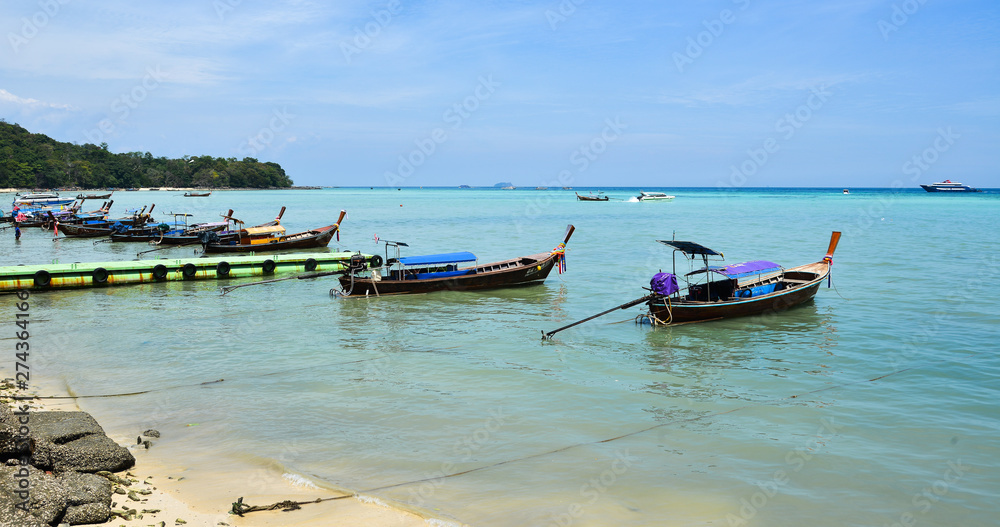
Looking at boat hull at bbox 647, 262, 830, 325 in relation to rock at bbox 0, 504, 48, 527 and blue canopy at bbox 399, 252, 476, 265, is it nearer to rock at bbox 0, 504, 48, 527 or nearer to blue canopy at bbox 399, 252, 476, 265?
blue canopy at bbox 399, 252, 476, 265

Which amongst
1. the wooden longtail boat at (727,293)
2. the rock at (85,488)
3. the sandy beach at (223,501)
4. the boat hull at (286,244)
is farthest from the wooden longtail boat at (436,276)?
the rock at (85,488)

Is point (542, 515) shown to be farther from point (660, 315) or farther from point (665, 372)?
point (660, 315)

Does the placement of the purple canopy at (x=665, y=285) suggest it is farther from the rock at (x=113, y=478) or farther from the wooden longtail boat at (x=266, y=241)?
the wooden longtail boat at (x=266, y=241)

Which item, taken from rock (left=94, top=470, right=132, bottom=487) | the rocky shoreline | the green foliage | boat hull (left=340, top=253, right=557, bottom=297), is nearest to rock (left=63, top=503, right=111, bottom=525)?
the rocky shoreline

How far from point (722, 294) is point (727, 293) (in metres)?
0.16

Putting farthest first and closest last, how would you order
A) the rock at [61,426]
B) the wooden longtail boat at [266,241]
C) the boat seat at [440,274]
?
the wooden longtail boat at [266,241], the boat seat at [440,274], the rock at [61,426]

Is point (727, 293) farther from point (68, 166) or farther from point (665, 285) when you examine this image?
point (68, 166)

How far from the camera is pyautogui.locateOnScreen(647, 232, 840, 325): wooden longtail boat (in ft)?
64.2

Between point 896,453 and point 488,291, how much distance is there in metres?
18.1

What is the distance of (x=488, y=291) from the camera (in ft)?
88.4

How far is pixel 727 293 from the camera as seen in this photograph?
68.9 ft

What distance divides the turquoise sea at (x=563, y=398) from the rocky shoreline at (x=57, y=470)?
1.29 meters

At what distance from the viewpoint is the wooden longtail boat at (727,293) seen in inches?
770

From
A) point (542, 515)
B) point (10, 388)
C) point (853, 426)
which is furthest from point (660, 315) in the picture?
point (10, 388)
